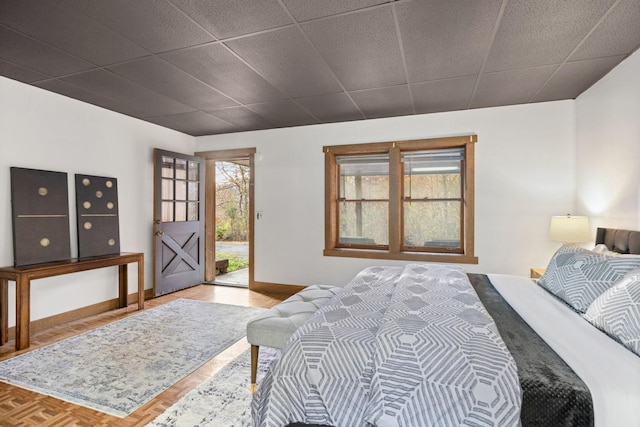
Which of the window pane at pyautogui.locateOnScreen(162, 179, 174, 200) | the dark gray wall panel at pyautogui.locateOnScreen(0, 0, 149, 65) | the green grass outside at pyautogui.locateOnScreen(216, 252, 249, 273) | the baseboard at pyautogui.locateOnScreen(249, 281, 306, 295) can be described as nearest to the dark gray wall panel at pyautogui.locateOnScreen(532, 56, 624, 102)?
the dark gray wall panel at pyautogui.locateOnScreen(0, 0, 149, 65)

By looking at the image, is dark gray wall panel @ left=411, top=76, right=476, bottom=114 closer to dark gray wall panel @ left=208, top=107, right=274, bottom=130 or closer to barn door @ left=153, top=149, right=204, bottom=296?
dark gray wall panel @ left=208, top=107, right=274, bottom=130

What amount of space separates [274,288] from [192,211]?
1.88 metres

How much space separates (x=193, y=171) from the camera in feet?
17.1

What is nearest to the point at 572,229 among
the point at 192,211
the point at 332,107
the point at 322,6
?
the point at 332,107

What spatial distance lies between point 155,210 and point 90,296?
1.35 metres

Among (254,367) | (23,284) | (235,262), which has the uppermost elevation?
(23,284)

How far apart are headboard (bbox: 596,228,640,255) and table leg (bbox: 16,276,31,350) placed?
16.7 feet

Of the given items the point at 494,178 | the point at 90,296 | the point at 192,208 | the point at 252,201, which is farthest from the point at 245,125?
the point at 494,178

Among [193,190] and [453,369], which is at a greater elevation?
[193,190]

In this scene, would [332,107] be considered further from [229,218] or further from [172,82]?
[229,218]

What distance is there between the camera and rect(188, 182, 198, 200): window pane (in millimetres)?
5164

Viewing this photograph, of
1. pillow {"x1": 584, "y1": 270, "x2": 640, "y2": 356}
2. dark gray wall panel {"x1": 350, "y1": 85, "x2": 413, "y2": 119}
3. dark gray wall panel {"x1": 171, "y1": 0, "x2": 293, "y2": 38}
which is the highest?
dark gray wall panel {"x1": 171, "y1": 0, "x2": 293, "y2": 38}

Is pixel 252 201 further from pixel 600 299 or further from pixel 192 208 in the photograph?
pixel 600 299

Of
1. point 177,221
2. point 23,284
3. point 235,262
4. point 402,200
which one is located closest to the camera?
point 23,284
